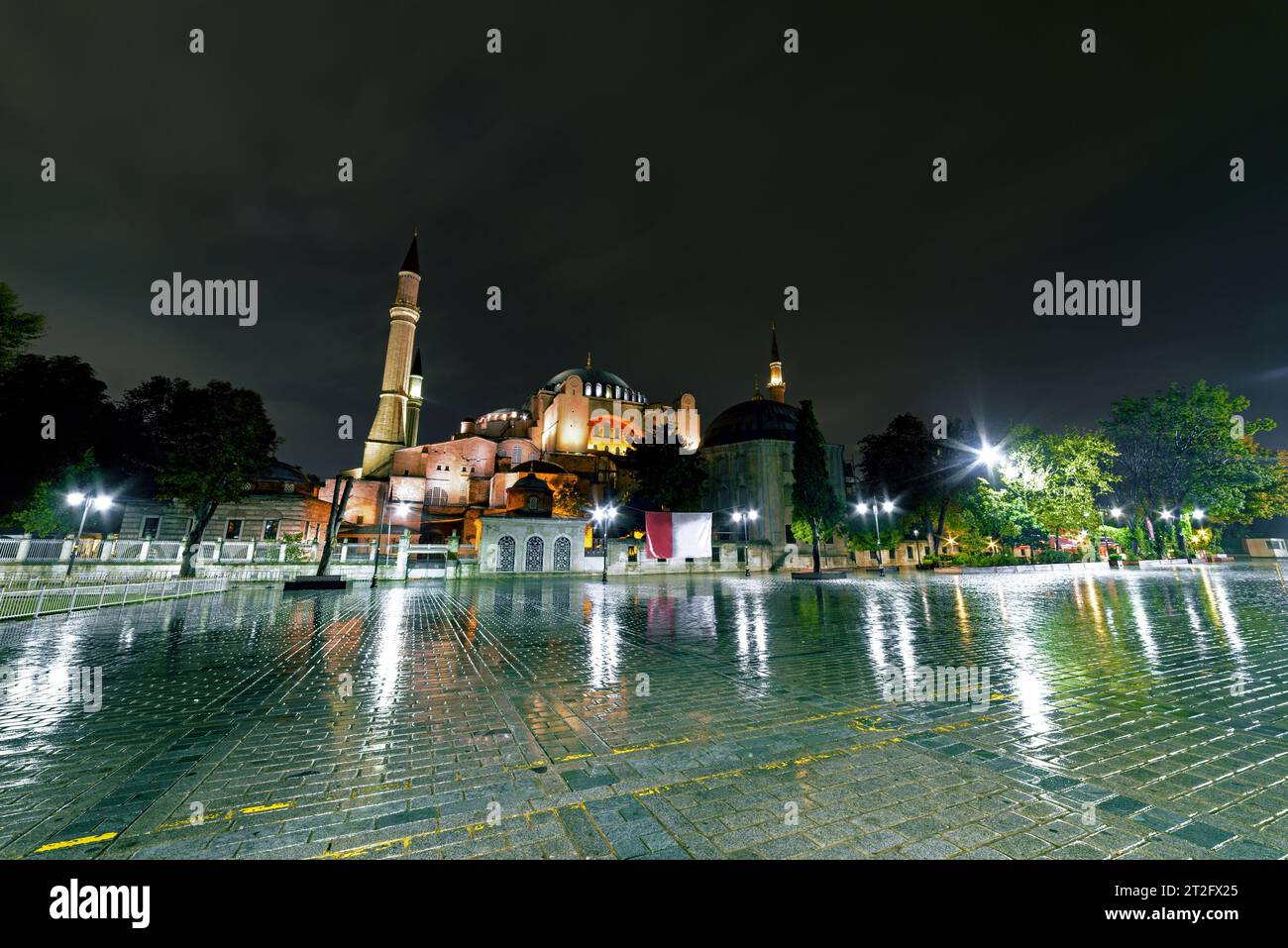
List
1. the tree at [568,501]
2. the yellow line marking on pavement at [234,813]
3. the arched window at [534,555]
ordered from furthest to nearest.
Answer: the tree at [568,501] < the arched window at [534,555] < the yellow line marking on pavement at [234,813]

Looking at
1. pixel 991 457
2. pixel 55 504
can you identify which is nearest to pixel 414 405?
pixel 55 504

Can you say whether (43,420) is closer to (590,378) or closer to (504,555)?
(504,555)

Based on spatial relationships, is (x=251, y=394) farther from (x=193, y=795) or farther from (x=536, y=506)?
(x=193, y=795)

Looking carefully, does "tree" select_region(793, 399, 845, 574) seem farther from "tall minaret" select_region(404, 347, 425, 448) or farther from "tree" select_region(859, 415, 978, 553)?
"tall minaret" select_region(404, 347, 425, 448)

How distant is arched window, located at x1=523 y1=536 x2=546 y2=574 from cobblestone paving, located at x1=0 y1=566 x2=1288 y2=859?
952 inches

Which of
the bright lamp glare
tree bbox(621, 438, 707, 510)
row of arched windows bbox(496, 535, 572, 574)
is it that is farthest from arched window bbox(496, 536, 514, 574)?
the bright lamp glare

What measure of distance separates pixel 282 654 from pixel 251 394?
2928 cm

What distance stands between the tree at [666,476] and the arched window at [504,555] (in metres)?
17.4

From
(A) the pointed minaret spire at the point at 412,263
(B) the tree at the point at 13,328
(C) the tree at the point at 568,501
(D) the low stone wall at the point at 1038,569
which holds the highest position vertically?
(A) the pointed minaret spire at the point at 412,263

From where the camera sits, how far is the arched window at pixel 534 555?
32.9 meters

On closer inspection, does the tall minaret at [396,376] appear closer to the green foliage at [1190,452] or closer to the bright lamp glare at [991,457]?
the bright lamp glare at [991,457]

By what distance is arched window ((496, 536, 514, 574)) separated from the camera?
106ft

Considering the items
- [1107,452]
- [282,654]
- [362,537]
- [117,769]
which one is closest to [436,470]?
[362,537]

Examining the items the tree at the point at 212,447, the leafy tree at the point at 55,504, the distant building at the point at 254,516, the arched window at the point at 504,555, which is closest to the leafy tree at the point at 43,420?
the leafy tree at the point at 55,504
